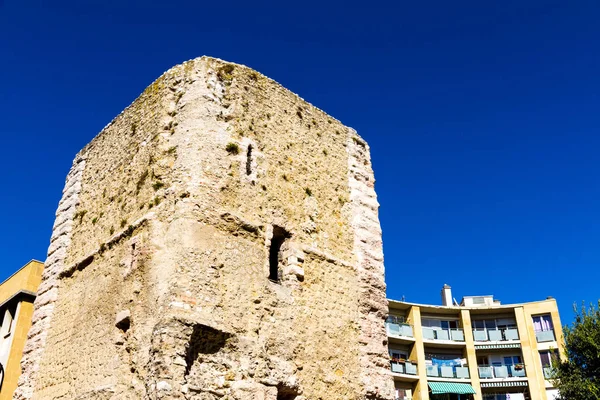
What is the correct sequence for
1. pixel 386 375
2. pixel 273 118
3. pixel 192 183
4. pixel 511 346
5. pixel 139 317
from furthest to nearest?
pixel 511 346
pixel 273 118
pixel 386 375
pixel 192 183
pixel 139 317

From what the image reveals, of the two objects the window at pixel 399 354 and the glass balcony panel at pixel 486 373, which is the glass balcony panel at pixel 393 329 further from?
the glass balcony panel at pixel 486 373

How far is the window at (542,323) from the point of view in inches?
1411

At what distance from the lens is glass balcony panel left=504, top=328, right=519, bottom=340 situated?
117ft

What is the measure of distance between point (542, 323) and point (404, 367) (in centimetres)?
918

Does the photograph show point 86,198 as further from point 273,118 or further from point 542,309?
point 542,309

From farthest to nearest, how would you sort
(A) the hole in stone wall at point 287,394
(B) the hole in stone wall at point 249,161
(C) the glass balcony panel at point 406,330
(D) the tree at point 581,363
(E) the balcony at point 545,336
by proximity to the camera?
(E) the balcony at point 545,336 → (C) the glass balcony panel at point 406,330 → (D) the tree at point 581,363 → (B) the hole in stone wall at point 249,161 → (A) the hole in stone wall at point 287,394

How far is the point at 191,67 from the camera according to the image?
1001 centimetres

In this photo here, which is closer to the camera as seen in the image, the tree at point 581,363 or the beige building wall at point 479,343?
the tree at point 581,363

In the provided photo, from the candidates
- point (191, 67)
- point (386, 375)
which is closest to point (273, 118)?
point (191, 67)

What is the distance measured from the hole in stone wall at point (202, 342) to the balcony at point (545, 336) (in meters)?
32.1

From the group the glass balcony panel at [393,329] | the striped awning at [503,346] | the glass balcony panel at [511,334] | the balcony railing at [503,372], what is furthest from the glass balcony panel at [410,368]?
the glass balcony panel at [511,334]

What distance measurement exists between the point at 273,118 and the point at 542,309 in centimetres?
3088

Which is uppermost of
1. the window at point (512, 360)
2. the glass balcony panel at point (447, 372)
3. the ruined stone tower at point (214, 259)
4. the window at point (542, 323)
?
the window at point (542, 323)

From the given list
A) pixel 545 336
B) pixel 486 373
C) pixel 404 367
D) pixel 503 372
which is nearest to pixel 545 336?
pixel 545 336
